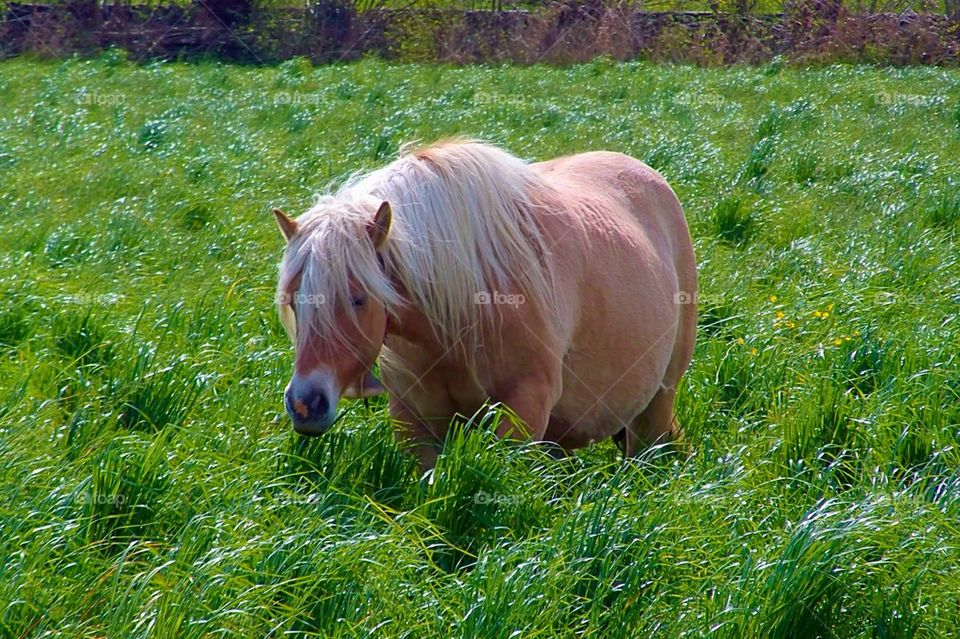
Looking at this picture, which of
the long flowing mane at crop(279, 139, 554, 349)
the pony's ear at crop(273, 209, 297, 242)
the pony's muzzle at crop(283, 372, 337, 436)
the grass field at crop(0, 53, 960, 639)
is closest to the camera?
the grass field at crop(0, 53, 960, 639)

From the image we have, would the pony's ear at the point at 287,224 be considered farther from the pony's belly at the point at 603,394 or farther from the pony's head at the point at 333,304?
the pony's belly at the point at 603,394

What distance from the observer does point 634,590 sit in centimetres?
268

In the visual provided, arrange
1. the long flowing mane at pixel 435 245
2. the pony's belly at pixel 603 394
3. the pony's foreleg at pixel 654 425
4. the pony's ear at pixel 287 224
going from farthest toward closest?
the pony's foreleg at pixel 654 425
the pony's belly at pixel 603 394
the pony's ear at pixel 287 224
the long flowing mane at pixel 435 245

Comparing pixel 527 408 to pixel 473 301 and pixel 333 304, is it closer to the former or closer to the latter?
pixel 473 301

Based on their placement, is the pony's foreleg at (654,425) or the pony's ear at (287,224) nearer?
the pony's ear at (287,224)

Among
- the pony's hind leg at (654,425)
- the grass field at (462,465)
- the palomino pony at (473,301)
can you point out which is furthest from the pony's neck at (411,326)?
the pony's hind leg at (654,425)

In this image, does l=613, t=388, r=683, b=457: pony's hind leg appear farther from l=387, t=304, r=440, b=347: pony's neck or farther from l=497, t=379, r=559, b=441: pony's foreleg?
l=387, t=304, r=440, b=347: pony's neck

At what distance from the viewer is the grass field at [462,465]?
2.55 metres

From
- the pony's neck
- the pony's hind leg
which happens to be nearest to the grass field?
the pony's hind leg

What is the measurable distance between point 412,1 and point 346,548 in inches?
990

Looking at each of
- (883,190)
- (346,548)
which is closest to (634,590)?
(346,548)

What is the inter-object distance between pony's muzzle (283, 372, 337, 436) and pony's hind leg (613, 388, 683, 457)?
6.14ft

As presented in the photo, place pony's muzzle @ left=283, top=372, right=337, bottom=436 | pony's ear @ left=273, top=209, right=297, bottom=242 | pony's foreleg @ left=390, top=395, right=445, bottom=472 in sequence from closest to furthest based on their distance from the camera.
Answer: pony's muzzle @ left=283, top=372, right=337, bottom=436 → pony's ear @ left=273, top=209, right=297, bottom=242 → pony's foreleg @ left=390, top=395, right=445, bottom=472

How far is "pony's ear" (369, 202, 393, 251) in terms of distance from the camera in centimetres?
325
